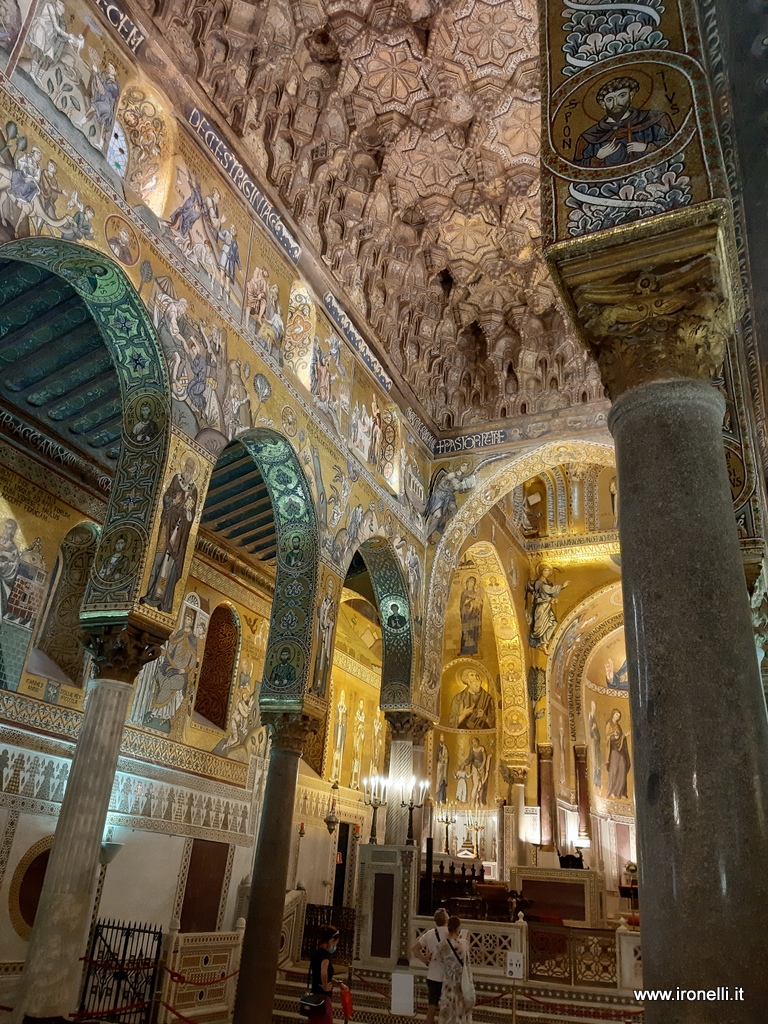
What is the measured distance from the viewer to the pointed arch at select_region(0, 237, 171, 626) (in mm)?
7156

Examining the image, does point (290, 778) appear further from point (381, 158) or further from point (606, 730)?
point (606, 730)

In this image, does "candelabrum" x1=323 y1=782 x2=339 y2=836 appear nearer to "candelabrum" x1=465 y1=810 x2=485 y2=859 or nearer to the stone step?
"candelabrum" x1=465 y1=810 x2=485 y2=859

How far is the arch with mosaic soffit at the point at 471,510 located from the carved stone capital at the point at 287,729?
4.34m

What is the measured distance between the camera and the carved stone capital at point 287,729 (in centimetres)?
984

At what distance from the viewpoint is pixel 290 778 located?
9773 millimetres

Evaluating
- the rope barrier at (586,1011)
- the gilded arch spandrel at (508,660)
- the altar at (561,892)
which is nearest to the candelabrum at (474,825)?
the gilded arch spandrel at (508,660)

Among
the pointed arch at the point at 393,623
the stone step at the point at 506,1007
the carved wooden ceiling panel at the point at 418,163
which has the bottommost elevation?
the stone step at the point at 506,1007

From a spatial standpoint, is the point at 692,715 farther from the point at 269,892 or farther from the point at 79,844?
the point at 269,892

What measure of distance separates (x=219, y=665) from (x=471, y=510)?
534cm

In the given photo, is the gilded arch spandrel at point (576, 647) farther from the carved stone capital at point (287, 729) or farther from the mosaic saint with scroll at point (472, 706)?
the carved stone capital at point (287, 729)

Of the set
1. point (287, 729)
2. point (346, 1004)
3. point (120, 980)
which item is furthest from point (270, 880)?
point (346, 1004)

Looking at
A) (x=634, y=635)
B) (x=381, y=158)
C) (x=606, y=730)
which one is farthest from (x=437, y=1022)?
(x=606, y=730)

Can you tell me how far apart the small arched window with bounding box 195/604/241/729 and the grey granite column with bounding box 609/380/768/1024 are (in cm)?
1078

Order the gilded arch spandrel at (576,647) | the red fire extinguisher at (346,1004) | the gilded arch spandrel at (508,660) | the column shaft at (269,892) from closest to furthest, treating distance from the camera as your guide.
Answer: the red fire extinguisher at (346,1004) → the column shaft at (269,892) → the gilded arch spandrel at (508,660) → the gilded arch spandrel at (576,647)
